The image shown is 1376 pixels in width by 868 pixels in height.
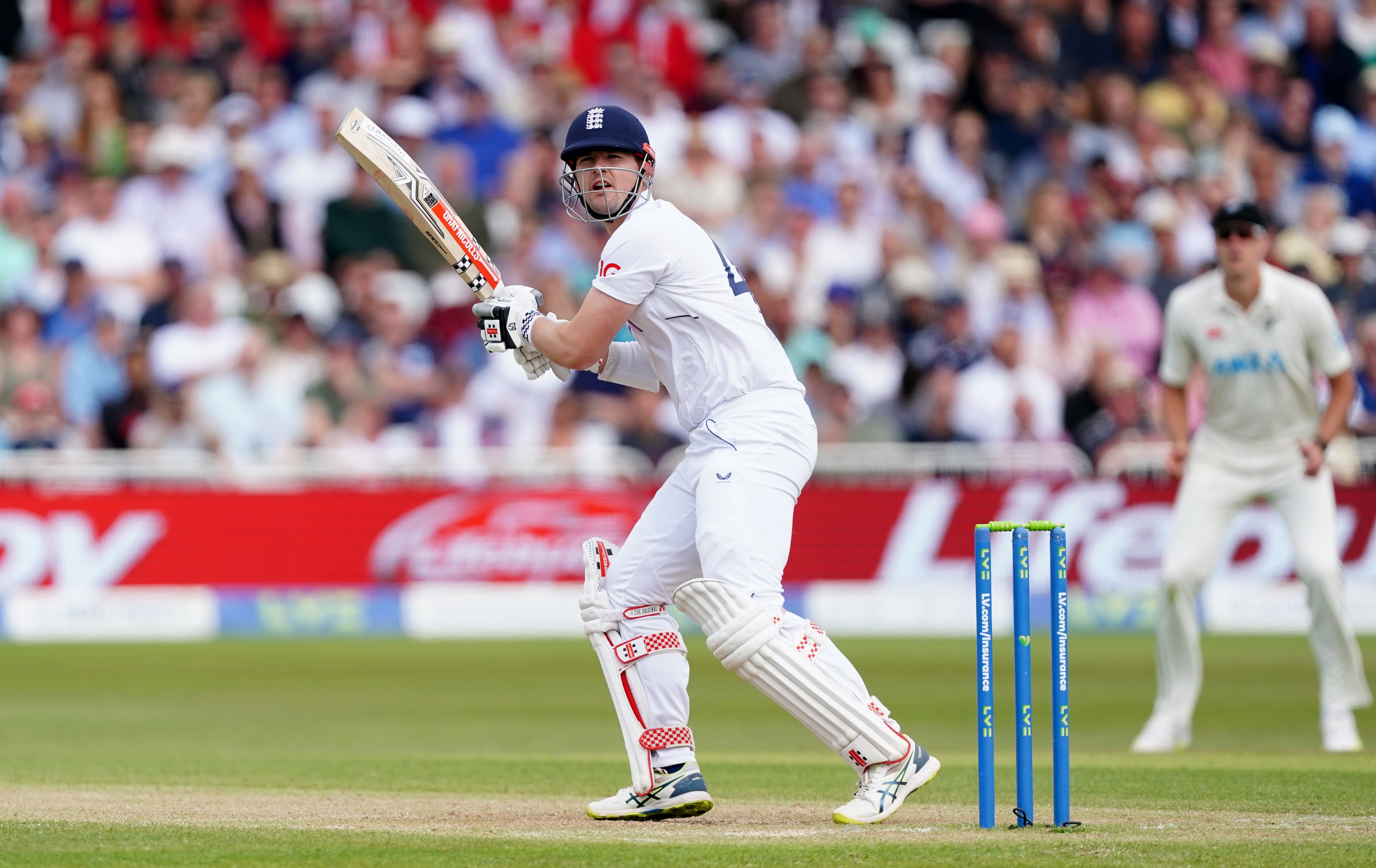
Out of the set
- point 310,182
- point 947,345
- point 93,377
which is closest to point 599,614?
point 947,345

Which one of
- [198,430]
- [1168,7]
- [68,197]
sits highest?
[1168,7]

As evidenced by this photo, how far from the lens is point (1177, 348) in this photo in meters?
8.23

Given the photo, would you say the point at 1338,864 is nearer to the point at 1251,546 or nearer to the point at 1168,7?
the point at 1251,546

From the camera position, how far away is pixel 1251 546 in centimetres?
1364

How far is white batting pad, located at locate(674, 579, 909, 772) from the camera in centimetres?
506

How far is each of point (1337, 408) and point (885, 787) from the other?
359 cm

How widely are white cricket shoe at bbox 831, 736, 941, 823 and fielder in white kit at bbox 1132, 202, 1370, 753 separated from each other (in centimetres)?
290

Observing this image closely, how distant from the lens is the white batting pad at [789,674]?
5062mm

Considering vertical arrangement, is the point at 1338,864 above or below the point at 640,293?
below

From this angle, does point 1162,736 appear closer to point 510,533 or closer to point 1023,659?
point 1023,659

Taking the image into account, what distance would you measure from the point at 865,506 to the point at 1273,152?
209 inches

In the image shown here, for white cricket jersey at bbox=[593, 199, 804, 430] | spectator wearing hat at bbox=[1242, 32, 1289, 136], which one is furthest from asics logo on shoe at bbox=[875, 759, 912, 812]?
spectator wearing hat at bbox=[1242, 32, 1289, 136]

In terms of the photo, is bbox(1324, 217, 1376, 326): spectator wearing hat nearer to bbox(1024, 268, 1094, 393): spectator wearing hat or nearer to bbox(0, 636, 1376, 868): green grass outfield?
bbox(1024, 268, 1094, 393): spectator wearing hat

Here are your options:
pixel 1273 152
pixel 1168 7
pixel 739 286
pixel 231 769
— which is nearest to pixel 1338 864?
pixel 739 286
